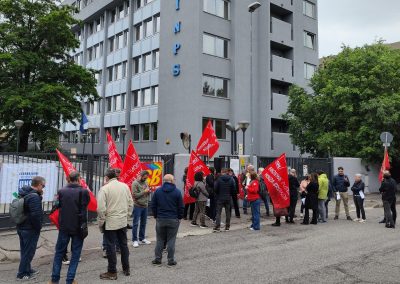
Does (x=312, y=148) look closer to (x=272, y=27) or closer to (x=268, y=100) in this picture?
(x=268, y=100)

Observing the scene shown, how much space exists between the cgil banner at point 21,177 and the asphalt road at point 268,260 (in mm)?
3098

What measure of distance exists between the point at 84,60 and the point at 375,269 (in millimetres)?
43476

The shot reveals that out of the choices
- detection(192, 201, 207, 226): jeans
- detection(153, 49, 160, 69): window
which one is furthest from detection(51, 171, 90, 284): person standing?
detection(153, 49, 160, 69): window

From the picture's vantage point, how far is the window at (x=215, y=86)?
1142 inches

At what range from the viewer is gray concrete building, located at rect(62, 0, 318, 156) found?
2895 cm

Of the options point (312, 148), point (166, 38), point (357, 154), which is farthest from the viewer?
point (166, 38)

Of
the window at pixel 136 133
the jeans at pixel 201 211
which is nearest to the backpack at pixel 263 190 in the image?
the jeans at pixel 201 211

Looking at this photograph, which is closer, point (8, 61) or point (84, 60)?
point (8, 61)

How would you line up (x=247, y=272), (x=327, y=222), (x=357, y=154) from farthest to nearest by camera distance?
(x=357, y=154)
(x=327, y=222)
(x=247, y=272)

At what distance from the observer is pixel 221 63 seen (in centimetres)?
2986

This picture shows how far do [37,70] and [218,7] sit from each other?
14.2m

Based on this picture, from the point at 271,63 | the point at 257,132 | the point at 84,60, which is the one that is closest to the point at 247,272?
the point at 257,132

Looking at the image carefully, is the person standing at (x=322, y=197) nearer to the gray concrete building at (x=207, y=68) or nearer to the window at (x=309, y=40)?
the gray concrete building at (x=207, y=68)

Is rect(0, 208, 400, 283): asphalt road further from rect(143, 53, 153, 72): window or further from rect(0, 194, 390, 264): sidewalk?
rect(143, 53, 153, 72): window
